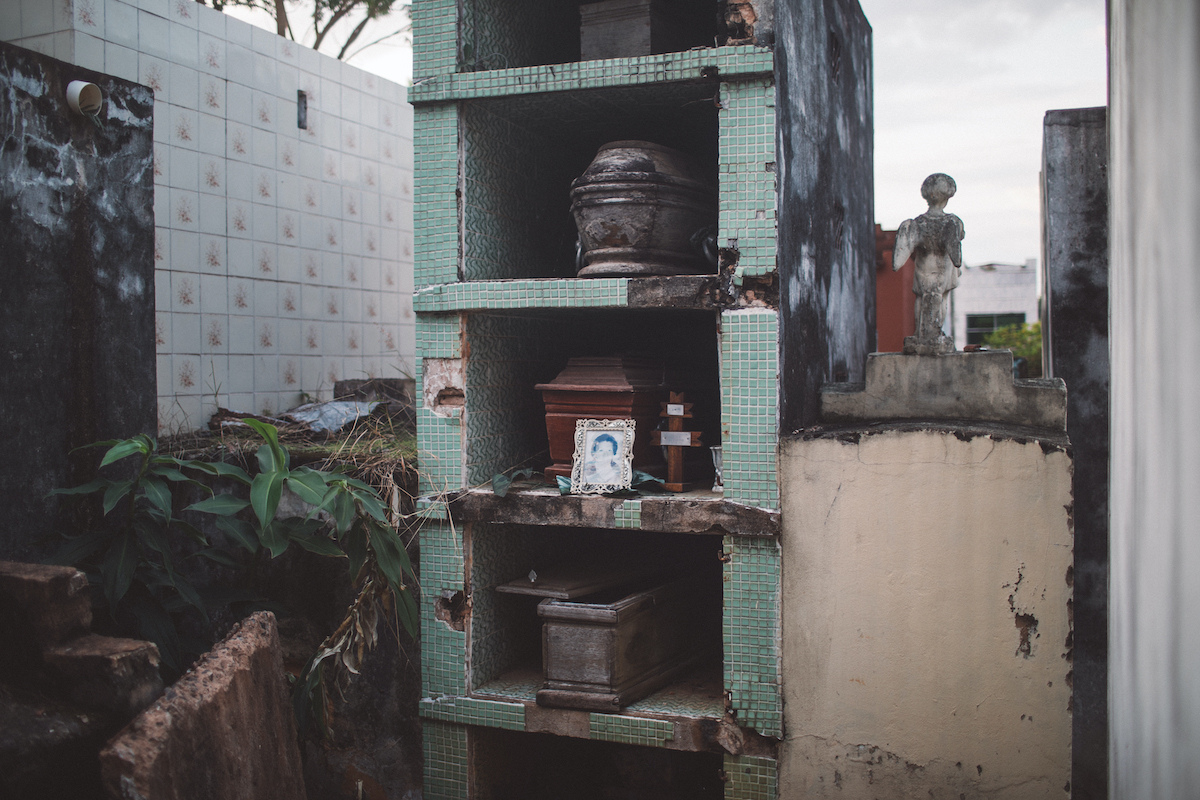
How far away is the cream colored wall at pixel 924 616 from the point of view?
2.74 m

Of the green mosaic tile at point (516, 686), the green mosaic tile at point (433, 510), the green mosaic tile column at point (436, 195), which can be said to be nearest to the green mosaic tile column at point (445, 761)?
the green mosaic tile at point (516, 686)

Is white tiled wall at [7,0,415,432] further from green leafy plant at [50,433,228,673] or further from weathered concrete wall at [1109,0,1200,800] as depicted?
weathered concrete wall at [1109,0,1200,800]

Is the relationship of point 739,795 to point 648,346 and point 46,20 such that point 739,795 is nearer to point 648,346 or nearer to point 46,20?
point 648,346

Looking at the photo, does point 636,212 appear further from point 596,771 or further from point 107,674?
point 596,771

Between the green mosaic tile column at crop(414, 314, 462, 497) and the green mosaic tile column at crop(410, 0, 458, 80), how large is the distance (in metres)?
0.95

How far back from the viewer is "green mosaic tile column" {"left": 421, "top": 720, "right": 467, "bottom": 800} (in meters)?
3.29

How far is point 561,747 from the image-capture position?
382cm

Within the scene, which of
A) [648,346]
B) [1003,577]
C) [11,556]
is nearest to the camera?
[1003,577]

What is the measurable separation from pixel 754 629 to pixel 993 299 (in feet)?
54.3

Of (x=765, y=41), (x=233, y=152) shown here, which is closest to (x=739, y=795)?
(x=765, y=41)

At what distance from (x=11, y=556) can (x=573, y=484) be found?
1971mm

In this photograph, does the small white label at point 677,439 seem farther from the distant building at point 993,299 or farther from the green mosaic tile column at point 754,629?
the distant building at point 993,299

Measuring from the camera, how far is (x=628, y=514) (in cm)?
307

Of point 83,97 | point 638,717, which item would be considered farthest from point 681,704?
point 83,97
